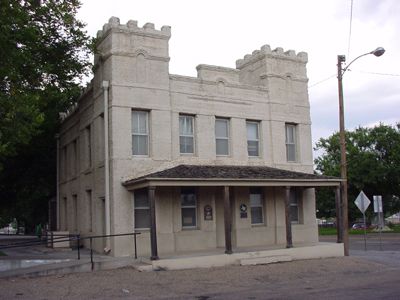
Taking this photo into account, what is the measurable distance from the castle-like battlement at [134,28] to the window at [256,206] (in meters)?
7.21

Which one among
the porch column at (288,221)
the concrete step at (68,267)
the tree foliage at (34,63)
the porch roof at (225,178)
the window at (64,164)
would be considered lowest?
the concrete step at (68,267)

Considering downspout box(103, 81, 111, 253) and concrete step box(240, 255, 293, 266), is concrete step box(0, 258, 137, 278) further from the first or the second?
concrete step box(240, 255, 293, 266)

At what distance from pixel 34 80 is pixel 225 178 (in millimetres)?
7802

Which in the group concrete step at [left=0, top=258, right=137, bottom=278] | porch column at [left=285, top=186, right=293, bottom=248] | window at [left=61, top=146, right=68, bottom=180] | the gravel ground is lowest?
the gravel ground

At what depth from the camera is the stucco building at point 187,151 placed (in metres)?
18.5

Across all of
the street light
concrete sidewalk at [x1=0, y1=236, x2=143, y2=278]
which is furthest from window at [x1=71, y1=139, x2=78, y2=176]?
the street light

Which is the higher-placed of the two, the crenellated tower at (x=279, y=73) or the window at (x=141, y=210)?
the crenellated tower at (x=279, y=73)

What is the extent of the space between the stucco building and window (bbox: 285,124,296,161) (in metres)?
0.04

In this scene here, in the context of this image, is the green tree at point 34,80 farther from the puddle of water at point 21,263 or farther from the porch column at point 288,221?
the porch column at point 288,221

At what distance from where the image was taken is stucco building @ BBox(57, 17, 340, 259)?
18.5m

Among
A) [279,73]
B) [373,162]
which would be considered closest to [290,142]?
[279,73]

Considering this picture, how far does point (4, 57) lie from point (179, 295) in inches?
343

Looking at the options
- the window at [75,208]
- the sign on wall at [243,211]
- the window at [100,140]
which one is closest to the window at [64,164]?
the window at [75,208]

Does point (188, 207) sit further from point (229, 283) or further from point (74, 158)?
point (74, 158)
